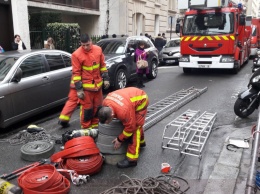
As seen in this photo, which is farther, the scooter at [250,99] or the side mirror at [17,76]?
the scooter at [250,99]

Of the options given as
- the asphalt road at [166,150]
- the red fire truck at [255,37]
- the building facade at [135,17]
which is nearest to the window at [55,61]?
the asphalt road at [166,150]

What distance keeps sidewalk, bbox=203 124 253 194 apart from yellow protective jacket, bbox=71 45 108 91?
2446mm

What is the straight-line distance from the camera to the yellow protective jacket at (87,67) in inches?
202

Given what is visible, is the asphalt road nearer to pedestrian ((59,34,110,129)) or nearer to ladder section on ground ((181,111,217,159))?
ladder section on ground ((181,111,217,159))

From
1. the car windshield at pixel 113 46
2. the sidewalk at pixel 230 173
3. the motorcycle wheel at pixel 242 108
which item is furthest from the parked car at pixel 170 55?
the sidewalk at pixel 230 173

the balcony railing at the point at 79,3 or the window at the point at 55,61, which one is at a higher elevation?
the balcony railing at the point at 79,3

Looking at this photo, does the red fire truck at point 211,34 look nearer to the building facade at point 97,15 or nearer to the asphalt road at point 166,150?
the asphalt road at point 166,150

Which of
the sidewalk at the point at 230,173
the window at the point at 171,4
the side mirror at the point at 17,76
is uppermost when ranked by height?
the window at the point at 171,4

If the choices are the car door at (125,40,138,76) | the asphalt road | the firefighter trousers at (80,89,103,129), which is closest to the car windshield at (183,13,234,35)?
the asphalt road

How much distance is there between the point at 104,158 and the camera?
13.8ft

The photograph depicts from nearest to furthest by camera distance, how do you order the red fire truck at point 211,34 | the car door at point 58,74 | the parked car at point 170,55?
1. the car door at point 58,74
2. the red fire truck at point 211,34
3. the parked car at point 170,55

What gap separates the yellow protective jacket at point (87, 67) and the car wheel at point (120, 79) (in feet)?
11.2

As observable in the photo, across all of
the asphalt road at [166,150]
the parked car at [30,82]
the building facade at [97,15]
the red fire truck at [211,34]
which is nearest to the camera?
the asphalt road at [166,150]

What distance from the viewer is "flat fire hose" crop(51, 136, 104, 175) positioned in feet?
12.4
